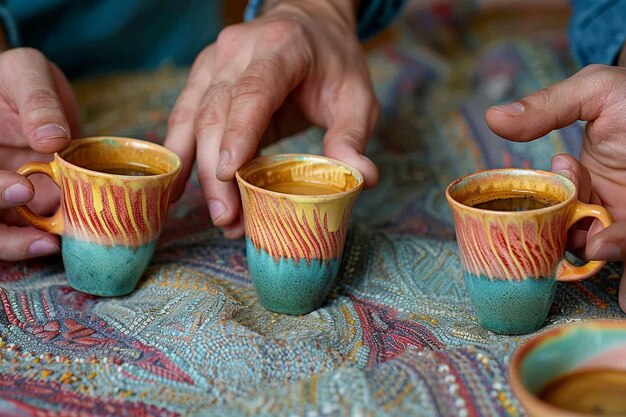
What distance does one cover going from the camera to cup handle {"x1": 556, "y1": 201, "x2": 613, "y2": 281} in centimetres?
83

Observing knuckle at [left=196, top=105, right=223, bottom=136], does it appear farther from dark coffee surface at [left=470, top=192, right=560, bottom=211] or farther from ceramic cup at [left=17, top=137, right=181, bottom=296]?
dark coffee surface at [left=470, top=192, right=560, bottom=211]

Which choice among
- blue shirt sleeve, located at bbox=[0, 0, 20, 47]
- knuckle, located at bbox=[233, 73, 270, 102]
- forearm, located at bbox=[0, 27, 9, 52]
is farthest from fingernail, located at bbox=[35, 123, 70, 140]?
blue shirt sleeve, located at bbox=[0, 0, 20, 47]

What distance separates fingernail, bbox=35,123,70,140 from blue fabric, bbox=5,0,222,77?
22.6 inches

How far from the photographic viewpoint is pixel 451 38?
202 cm

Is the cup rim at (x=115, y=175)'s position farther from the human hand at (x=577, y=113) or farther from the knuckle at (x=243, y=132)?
the human hand at (x=577, y=113)

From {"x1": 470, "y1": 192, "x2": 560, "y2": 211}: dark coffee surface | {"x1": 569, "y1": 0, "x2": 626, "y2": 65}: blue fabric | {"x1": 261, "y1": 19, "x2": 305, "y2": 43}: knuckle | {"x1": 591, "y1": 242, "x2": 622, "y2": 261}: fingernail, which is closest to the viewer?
{"x1": 591, "y1": 242, "x2": 622, "y2": 261}: fingernail

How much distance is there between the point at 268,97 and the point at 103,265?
0.30 meters

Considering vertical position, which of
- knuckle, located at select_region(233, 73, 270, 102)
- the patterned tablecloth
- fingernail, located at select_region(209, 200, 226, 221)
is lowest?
the patterned tablecloth

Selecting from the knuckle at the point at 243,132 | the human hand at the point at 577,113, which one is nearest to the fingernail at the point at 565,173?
the human hand at the point at 577,113

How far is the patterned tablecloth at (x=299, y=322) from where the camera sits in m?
0.71

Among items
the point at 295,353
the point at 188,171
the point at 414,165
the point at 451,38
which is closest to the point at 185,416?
the point at 295,353

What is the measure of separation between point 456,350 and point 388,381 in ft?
0.30

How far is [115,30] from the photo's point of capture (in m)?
1.69

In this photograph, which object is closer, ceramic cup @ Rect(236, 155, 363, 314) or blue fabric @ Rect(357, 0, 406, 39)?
ceramic cup @ Rect(236, 155, 363, 314)
